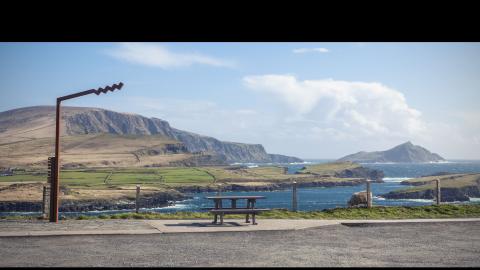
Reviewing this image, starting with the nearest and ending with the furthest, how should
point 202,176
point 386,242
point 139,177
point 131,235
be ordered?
1. point 386,242
2. point 131,235
3. point 139,177
4. point 202,176

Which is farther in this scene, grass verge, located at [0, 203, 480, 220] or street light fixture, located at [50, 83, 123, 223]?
grass verge, located at [0, 203, 480, 220]

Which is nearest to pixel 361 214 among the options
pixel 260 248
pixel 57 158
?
pixel 260 248

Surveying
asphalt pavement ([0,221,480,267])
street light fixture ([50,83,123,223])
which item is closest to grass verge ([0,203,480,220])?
street light fixture ([50,83,123,223])

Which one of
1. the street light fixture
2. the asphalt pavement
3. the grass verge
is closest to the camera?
the asphalt pavement

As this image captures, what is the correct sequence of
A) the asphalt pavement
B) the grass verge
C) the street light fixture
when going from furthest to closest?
1. the grass verge
2. the street light fixture
3. the asphalt pavement

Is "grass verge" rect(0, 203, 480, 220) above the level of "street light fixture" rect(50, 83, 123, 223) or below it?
below

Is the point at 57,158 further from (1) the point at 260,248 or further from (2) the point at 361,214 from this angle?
(2) the point at 361,214

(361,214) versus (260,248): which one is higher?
(260,248)

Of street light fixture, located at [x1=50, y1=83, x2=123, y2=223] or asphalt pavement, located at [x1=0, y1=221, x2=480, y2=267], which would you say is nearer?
asphalt pavement, located at [x1=0, y1=221, x2=480, y2=267]

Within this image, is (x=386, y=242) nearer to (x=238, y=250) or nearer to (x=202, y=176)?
(x=238, y=250)

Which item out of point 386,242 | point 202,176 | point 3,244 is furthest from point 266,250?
point 202,176

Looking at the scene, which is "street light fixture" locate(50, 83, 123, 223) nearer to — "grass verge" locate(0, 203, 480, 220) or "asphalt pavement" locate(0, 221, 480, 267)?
"grass verge" locate(0, 203, 480, 220)
